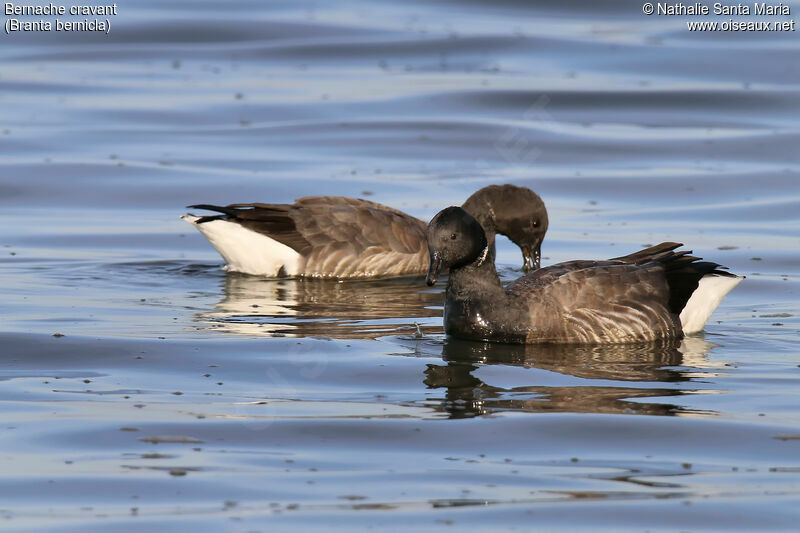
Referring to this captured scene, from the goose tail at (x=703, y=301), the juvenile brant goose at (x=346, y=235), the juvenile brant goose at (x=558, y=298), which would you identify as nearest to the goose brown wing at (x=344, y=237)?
the juvenile brant goose at (x=346, y=235)

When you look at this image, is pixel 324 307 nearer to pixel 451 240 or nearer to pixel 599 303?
pixel 451 240

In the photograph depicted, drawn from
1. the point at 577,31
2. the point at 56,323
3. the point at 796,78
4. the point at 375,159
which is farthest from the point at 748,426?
the point at 577,31

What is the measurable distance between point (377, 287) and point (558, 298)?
358 cm

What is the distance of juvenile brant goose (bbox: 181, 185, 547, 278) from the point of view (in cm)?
1424

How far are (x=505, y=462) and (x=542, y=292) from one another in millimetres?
3429

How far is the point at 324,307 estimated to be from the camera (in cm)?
1241

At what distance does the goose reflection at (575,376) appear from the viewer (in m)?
8.46


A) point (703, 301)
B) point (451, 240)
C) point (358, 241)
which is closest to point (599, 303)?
point (703, 301)

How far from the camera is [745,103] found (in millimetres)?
24375

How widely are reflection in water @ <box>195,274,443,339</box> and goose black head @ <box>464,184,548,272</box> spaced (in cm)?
99

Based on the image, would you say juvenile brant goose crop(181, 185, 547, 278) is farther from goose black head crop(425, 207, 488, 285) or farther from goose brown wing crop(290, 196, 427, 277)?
goose black head crop(425, 207, 488, 285)

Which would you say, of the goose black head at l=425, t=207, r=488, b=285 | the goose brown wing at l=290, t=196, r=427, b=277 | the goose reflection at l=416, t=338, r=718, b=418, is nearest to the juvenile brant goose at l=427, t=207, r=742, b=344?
the goose black head at l=425, t=207, r=488, b=285

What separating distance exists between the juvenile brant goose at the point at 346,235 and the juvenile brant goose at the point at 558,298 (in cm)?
342

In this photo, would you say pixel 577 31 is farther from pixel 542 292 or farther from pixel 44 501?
pixel 44 501
